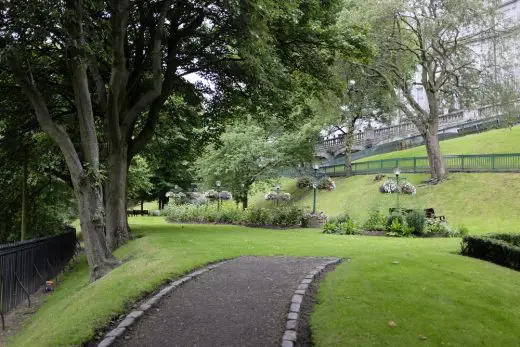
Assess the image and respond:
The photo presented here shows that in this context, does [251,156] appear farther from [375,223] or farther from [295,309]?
[295,309]

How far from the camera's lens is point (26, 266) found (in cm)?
1234

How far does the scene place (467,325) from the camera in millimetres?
6617

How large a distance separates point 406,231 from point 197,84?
11.3 metres

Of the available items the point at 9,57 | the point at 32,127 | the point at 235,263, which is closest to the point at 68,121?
the point at 32,127

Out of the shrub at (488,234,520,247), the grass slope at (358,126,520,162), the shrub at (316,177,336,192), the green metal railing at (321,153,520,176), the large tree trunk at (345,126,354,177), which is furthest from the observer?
the shrub at (316,177,336,192)

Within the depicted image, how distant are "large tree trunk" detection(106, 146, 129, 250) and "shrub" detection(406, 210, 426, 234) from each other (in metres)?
11.0

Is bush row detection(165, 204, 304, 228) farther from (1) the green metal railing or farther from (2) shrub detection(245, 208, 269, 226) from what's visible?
(1) the green metal railing

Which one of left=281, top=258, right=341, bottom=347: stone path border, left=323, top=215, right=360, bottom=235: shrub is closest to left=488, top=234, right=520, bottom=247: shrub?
left=323, top=215, right=360, bottom=235: shrub

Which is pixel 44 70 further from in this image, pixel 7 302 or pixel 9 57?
pixel 7 302

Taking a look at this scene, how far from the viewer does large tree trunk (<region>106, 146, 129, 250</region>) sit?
633 inches

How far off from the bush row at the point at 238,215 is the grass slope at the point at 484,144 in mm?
19615

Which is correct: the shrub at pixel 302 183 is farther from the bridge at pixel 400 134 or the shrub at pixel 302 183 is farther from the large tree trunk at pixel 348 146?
the bridge at pixel 400 134

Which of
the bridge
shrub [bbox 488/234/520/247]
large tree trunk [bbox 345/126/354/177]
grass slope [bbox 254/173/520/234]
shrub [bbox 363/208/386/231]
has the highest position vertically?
the bridge

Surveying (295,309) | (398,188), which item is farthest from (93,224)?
(398,188)
